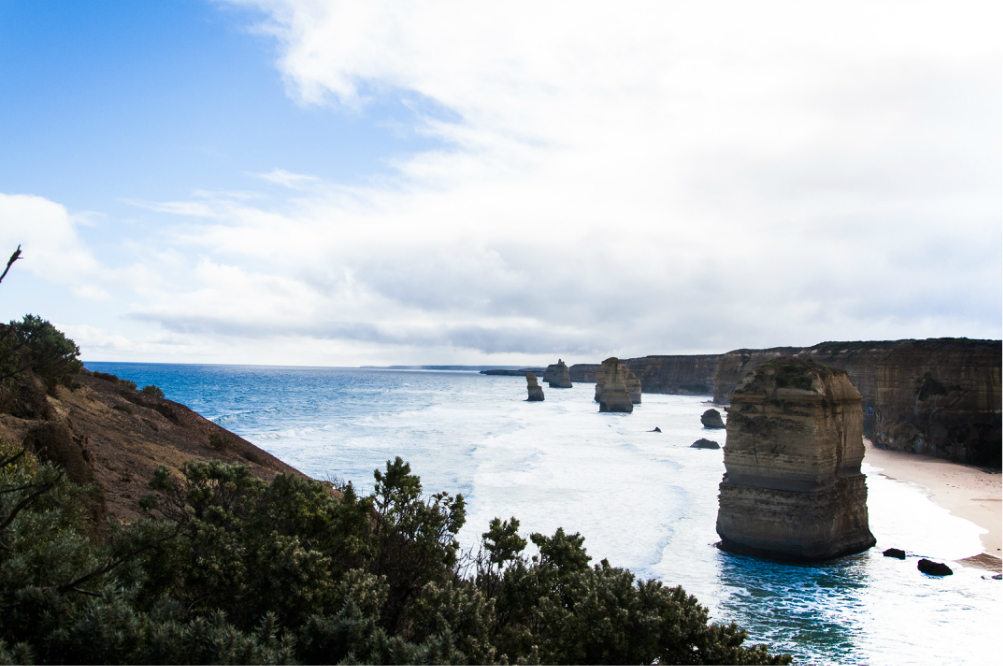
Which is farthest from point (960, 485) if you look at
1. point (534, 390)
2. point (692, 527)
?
point (534, 390)

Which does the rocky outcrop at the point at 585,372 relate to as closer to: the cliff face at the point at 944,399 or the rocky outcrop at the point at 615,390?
the rocky outcrop at the point at 615,390

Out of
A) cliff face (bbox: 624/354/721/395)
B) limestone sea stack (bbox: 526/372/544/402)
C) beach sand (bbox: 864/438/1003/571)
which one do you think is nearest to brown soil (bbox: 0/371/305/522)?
beach sand (bbox: 864/438/1003/571)

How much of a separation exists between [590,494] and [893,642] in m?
14.0

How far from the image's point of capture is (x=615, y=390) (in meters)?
72.4

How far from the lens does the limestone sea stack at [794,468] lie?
53.2 feet

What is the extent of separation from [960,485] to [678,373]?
340 ft

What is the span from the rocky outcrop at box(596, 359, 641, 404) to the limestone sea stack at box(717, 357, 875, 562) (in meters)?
54.3

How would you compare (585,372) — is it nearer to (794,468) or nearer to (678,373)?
(678,373)

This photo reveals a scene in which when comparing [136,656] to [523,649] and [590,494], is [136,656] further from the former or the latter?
[590,494]

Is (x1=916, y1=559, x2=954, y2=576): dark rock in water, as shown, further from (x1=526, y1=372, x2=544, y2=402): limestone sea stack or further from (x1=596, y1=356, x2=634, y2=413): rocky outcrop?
(x1=526, y1=372, x2=544, y2=402): limestone sea stack

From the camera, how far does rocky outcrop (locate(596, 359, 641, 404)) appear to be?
73.3 m

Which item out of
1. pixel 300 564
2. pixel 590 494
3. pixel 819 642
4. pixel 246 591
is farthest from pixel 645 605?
pixel 590 494

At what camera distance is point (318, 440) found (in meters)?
41.5

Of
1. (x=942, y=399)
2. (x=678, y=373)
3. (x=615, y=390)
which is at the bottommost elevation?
(x=615, y=390)
